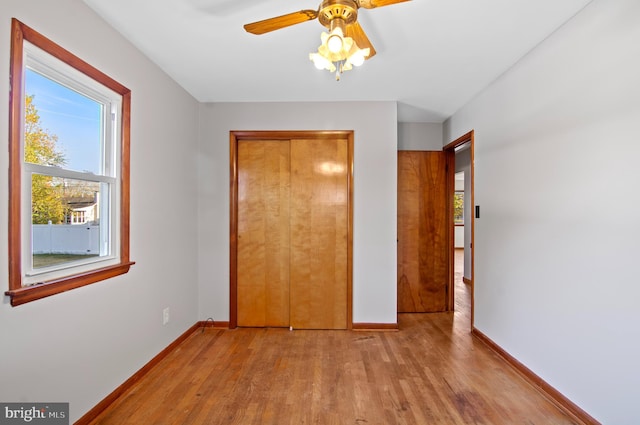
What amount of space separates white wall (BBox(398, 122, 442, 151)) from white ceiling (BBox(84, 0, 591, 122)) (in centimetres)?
75

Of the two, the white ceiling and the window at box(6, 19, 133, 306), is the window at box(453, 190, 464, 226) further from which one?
the window at box(6, 19, 133, 306)

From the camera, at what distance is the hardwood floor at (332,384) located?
184 centimetres

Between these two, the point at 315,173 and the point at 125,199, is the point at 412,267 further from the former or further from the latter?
the point at 125,199

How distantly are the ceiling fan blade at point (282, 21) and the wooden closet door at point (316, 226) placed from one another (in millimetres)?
1814

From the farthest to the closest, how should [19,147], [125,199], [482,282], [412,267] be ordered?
[412,267], [482,282], [125,199], [19,147]

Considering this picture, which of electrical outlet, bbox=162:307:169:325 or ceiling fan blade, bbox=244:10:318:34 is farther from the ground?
ceiling fan blade, bbox=244:10:318:34

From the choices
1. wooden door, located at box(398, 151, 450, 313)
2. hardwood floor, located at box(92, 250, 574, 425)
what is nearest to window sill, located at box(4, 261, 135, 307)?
hardwood floor, located at box(92, 250, 574, 425)

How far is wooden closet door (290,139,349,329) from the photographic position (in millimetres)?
3258

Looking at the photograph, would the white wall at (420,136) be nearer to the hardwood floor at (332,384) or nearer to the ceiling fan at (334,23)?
the hardwood floor at (332,384)

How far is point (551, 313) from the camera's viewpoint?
2.01m

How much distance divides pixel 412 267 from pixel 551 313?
72.2 inches

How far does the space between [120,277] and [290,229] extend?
1635mm

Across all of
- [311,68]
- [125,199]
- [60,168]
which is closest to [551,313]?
[311,68]

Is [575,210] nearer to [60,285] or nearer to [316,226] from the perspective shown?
[316,226]
